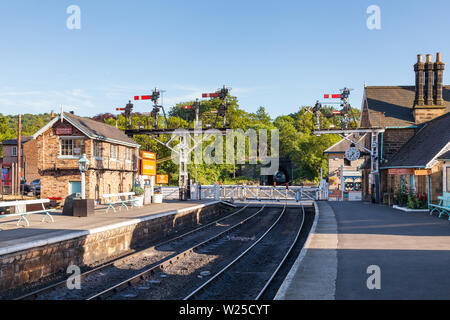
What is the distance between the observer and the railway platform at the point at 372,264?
7203mm

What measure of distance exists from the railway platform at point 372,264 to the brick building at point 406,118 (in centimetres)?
1086

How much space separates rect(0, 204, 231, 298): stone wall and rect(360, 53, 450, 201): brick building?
557 inches

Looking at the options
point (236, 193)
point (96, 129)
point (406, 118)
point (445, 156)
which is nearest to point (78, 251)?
point (96, 129)

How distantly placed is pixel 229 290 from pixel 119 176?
2125 centimetres

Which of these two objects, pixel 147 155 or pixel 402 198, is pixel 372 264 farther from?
pixel 147 155

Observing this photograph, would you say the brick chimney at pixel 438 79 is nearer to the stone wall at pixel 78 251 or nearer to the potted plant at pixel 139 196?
the stone wall at pixel 78 251

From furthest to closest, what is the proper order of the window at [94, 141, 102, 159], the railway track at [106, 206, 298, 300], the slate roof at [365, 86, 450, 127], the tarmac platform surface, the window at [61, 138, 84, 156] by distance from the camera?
the slate roof at [365, 86, 450, 127] → the window at [94, 141, 102, 159] → the window at [61, 138, 84, 156] → the tarmac platform surface → the railway track at [106, 206, 298, 300]

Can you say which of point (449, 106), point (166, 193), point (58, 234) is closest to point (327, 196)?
point (449, 106)

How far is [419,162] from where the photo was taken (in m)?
22.0

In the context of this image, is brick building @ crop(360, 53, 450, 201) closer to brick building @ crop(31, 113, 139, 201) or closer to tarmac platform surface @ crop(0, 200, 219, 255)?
tarmac platform surface @ crop(0, 200, 219, 255)

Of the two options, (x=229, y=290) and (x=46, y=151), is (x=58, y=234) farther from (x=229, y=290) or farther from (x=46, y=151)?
(x=46, y=151)

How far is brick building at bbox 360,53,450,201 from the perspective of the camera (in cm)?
2575

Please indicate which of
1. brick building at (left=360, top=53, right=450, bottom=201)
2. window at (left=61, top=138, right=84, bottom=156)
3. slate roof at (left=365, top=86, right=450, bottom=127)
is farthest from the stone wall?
slate roof at (left=365, top=86, right=450, bottom=127)

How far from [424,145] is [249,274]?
55.1ft
